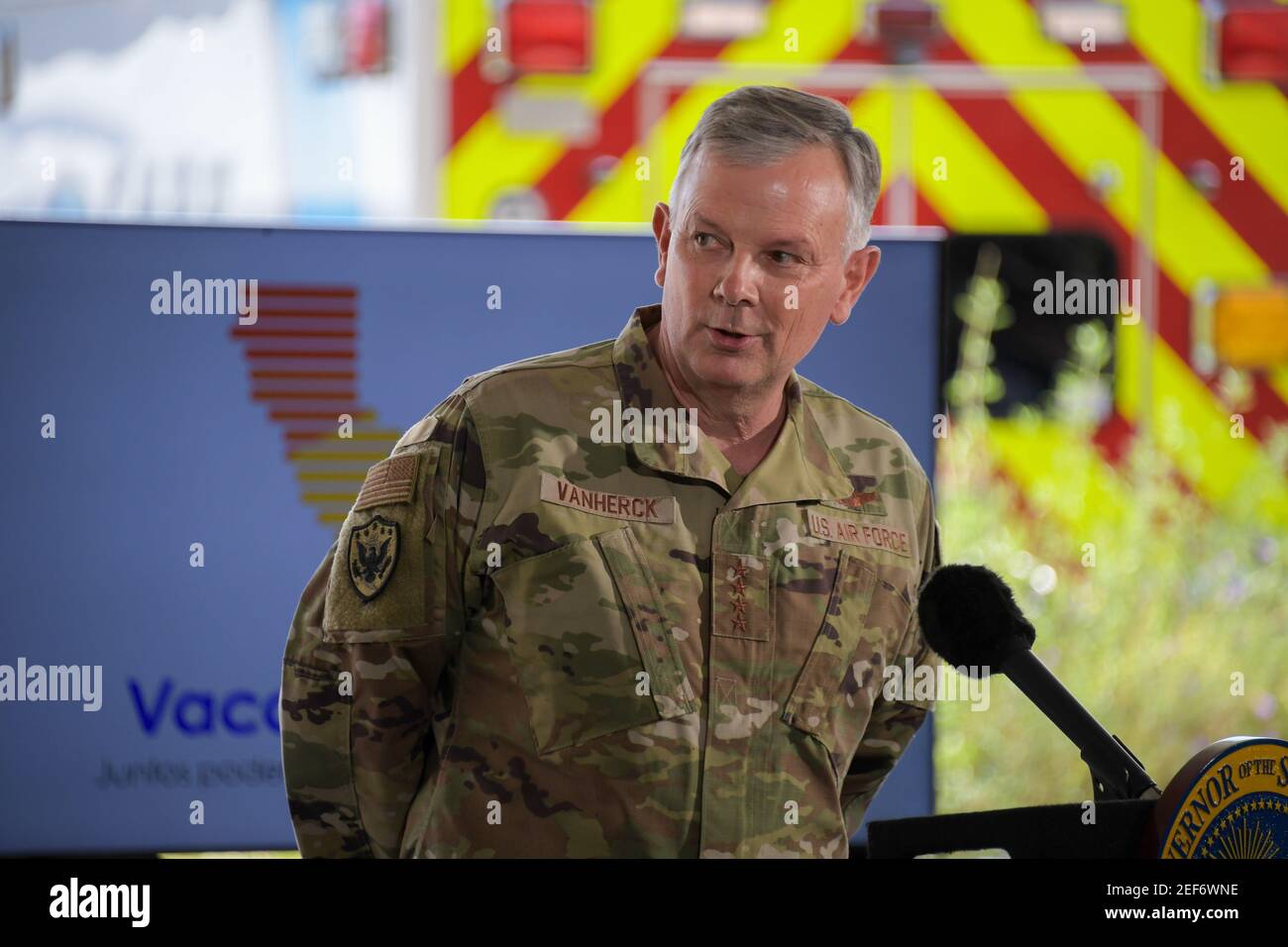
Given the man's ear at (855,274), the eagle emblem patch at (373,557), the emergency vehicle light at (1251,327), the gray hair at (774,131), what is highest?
the emergency vehicle light at (1251,327)

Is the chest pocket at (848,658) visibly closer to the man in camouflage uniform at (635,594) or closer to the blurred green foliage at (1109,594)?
the man in camouflage uniform at (635,594)

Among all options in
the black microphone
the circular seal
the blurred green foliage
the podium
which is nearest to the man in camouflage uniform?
the black microphone

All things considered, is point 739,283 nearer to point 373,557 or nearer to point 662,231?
point 662,231

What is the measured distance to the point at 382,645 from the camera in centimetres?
173

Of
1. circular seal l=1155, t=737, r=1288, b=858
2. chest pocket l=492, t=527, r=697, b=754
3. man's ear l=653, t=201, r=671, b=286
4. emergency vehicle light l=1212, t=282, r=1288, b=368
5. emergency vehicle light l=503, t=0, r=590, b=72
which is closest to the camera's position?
circular seal l=1155, t=737, r=1288, b=858

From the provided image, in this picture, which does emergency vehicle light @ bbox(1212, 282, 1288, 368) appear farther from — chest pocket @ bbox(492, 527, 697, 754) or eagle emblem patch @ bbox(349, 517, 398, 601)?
eagle emblem patch @ bbox(349, 517, 398, 601)

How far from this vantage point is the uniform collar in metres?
1.77

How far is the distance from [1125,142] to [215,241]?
199cm

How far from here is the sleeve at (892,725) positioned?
1920mm

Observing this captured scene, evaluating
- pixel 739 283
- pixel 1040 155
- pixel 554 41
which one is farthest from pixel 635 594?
pixel 1040 155

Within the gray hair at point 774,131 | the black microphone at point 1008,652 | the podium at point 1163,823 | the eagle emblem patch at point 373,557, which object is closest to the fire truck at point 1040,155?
the gray hair at point 774,131

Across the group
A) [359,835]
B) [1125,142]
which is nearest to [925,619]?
[359,835]

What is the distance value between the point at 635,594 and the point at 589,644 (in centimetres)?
7

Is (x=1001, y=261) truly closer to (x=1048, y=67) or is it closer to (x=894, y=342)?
(x=1048, y=67)
